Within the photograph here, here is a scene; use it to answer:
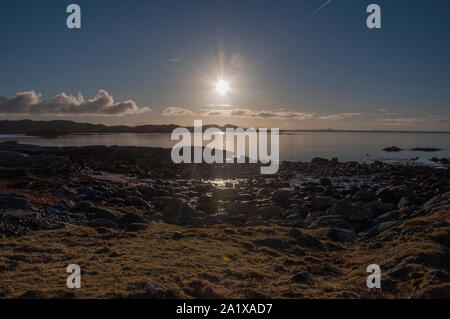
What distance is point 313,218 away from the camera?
20844mm

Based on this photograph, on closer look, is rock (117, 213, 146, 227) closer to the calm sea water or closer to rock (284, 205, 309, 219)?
rock (284, 205, 309, 219)

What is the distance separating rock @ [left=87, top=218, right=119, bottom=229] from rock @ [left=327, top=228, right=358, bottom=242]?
42.3ft

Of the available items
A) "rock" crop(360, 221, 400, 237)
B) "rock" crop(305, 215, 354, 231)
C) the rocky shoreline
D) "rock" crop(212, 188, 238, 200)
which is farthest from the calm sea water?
"rock" crop(360, 221, 400, 237)

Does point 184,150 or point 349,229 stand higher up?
point 184,150

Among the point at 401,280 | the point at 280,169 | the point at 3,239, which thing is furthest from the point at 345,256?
the point at 280,169

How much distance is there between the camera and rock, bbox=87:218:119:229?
1712cm

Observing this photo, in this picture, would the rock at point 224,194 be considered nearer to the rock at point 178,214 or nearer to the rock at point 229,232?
the rock at point 178,214

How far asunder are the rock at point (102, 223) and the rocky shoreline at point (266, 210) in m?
0.06

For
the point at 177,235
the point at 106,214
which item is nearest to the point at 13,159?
the point at 106,214

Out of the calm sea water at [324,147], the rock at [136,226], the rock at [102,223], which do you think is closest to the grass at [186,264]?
the rock at [136,226]

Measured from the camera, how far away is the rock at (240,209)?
24141mm

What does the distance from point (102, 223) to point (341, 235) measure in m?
14.4
